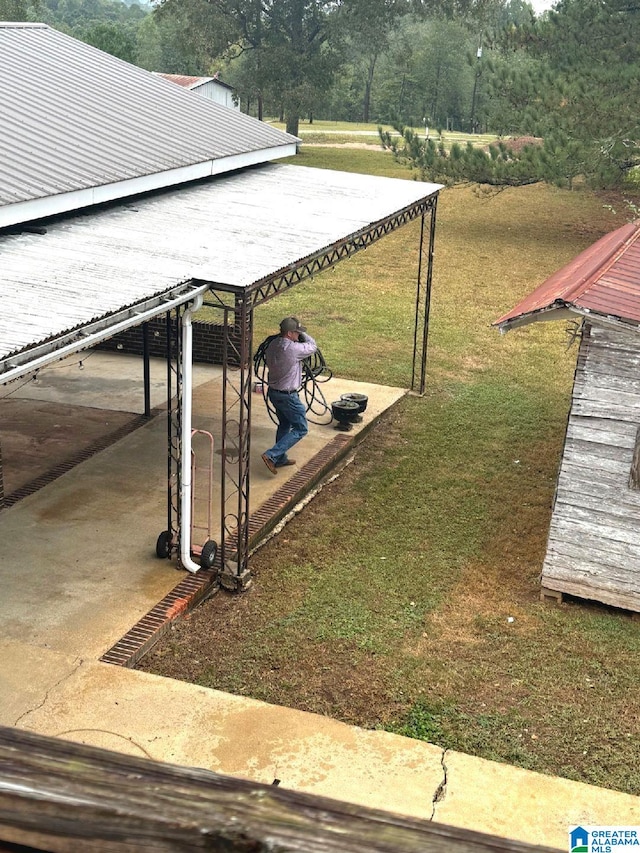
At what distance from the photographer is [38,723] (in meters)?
6.82

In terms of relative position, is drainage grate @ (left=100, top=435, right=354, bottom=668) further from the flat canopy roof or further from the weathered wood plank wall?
the weathered wood plank wall

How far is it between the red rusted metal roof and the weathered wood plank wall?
0.23 meters

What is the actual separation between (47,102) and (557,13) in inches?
697

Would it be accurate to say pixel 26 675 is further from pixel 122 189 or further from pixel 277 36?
pixel 277 36

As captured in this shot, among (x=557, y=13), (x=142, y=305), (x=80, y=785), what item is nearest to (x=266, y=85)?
(x=557, y=13)

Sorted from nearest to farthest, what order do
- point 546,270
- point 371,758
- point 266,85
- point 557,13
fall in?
point 371,758
point 546,270
point 557,13
point 266,85

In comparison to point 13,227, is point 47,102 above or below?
above

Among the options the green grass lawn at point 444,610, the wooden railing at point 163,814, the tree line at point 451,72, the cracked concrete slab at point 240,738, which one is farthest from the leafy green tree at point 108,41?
the wooden railing at point 163,814

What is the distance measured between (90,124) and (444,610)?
7.37 metres

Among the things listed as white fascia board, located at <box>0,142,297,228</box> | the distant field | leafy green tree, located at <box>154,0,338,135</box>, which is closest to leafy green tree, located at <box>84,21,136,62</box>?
the distant field

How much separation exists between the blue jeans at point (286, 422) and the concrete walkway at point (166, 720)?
6.68 ft

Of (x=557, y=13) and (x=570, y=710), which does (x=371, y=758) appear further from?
(x=557, y=13)

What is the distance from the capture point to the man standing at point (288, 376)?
36.1ft

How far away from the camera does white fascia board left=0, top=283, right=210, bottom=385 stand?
6172 millimetres
